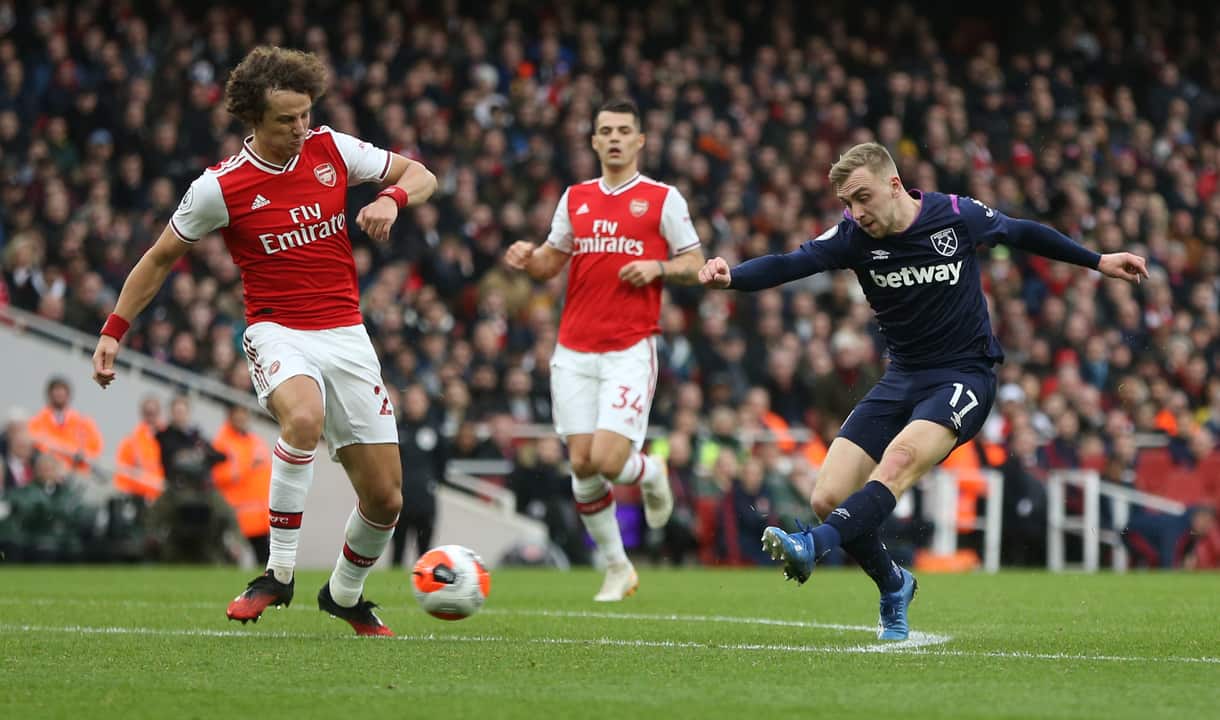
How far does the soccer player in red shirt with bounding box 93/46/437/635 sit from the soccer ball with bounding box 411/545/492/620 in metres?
0.23

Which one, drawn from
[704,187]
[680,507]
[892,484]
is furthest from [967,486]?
[892,484]

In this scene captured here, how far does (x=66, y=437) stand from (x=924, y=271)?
1180cm

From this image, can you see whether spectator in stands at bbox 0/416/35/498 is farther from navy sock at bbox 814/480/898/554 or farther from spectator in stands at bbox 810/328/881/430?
navy sock at bbox 814/480/898/554

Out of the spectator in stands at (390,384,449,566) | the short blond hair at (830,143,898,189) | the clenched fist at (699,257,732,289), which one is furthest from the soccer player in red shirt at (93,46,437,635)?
the spectator in stands at (390,384,449,566)

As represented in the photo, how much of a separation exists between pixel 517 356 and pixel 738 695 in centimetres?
1325

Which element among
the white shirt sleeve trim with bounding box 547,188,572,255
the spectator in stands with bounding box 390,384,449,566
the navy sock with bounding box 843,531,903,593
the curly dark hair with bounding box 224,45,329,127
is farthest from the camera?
the spectator in stands with bounding box 390,384,449,566

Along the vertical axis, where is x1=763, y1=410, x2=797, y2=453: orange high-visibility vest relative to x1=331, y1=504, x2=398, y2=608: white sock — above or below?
above

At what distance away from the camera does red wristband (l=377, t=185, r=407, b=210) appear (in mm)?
7797

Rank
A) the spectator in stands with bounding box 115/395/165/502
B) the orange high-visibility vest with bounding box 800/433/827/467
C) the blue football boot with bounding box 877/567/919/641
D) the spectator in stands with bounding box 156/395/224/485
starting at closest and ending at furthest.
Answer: the blue football boot with bounding box 877/567/919/641
the spectator in stands with bounding box 156/395/224/485
the spectator in stands with bounding box 115/395/165/502
the orange high-visibility vest with bounding box 800/433/827/467

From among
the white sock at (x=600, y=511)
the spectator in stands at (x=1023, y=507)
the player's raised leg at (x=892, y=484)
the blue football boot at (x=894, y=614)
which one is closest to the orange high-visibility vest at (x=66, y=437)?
the white sock at (x=600, y=511)

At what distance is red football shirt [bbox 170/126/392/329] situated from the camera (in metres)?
7.76

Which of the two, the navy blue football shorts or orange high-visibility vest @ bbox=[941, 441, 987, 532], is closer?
the navy blue football shorts

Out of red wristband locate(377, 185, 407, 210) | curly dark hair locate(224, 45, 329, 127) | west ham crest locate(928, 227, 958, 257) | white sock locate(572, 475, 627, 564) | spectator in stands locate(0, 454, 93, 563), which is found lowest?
spectator in stands locate(0, 454, 93, 563)

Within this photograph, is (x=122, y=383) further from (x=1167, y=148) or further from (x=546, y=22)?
(x=1167, y=148)
